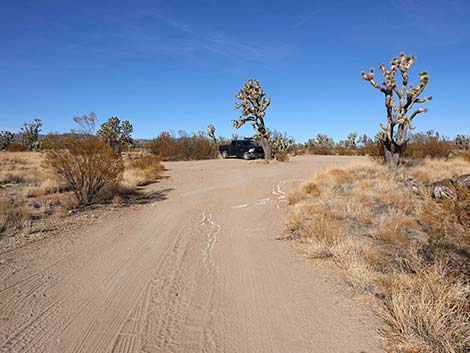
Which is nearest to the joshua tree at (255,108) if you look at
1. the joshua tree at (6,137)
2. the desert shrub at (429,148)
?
the desert shrub at (429,148)

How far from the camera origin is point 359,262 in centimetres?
498

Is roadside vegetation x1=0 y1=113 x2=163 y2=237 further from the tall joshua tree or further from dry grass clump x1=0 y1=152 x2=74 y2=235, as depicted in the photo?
the tall joshua tree

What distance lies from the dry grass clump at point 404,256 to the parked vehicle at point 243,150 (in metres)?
20.5

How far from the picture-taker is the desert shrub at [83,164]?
10.4 meters

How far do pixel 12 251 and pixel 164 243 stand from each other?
282 cm

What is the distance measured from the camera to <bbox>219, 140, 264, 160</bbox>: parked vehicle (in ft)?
100

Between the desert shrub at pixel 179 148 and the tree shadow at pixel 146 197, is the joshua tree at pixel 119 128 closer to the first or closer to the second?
the desert shrub at pixel 179 148

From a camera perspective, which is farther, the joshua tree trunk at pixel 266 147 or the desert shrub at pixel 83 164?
the joshua tree trunk at pixel 266 147

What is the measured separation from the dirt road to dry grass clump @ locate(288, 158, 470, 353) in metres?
0.38

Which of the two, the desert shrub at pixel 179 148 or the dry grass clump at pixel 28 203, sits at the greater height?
the desert shrub at pixel 179 148

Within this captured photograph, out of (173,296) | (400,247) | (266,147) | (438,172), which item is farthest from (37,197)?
(266,147)

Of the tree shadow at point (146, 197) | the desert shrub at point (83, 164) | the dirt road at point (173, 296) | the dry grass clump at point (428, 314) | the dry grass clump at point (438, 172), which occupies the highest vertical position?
the desert shrub at point (83, 164)

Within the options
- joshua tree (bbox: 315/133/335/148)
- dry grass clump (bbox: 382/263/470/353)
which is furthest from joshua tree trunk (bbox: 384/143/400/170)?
joshua tree (bbox: 315/133/335/148)

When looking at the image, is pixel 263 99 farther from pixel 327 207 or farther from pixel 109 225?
pixel 109 225
